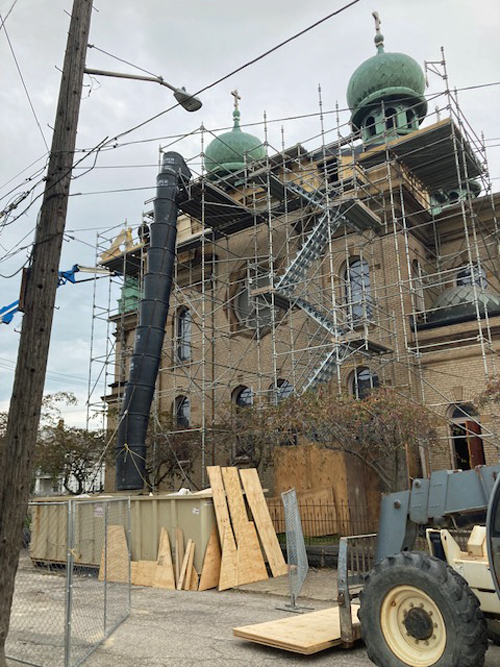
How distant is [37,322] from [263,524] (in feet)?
30.3

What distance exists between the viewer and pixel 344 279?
2473cm

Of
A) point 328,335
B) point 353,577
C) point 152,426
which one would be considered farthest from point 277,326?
point 353,577

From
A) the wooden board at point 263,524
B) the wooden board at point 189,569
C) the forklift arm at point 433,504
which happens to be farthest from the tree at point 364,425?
the forklift arm at point 433,504

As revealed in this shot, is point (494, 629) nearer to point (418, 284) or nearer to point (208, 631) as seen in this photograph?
point (208, 631)

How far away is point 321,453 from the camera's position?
747 inches

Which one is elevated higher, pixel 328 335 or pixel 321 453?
pixel 328 335

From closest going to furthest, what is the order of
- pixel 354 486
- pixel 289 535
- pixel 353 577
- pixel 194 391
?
pixel 353 577
pixel 289 535
pixel 354 486
pixel 194 391

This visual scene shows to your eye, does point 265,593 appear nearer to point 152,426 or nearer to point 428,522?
point 428,522

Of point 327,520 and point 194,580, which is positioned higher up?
point 327,520

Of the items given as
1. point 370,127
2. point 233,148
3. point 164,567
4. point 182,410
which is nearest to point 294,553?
point 164,567

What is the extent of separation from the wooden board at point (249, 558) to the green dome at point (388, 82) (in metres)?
22.1

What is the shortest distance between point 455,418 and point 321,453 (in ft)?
16.6

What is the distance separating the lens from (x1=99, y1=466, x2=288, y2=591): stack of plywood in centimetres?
1334

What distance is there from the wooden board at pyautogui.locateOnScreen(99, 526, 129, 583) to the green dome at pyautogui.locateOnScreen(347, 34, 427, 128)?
2303cm
